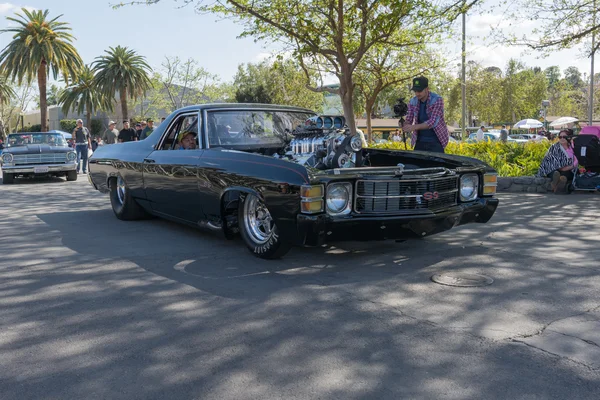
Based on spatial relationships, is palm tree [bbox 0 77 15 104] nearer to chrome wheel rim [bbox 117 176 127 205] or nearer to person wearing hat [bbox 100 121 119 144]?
person wearing hat [bbox 100 121 119 144]

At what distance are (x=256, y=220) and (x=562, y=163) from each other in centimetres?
746

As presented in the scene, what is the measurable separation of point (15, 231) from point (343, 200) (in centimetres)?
461

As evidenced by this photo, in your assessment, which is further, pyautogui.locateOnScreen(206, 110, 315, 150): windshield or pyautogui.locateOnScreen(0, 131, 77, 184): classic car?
pyautogui.locateOnScreen(0, 131, 77, 184): classic car

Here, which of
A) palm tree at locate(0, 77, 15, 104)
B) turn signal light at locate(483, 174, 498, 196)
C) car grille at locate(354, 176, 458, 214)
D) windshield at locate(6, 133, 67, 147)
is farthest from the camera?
palm tree at locate(0, 77, 15, 104)

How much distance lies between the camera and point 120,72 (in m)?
42.9

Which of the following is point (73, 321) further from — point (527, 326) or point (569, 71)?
point (569, 71)

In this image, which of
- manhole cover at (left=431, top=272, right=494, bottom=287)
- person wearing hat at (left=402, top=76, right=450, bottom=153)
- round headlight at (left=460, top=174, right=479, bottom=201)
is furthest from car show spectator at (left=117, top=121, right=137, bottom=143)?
manhole cover at (left=431, top=272, right=494, bottom=287)

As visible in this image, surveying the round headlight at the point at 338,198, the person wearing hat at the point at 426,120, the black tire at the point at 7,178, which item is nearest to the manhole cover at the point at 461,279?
the round headlight at the point at 338,198

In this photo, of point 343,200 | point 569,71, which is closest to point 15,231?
point 343,200

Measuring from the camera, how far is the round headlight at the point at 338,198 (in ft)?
16.2

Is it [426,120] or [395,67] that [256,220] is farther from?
[395,67]

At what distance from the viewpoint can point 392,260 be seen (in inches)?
215

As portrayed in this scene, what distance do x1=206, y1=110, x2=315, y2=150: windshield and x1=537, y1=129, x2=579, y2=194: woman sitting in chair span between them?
20.1ft

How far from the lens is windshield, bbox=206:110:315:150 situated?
6.25m
